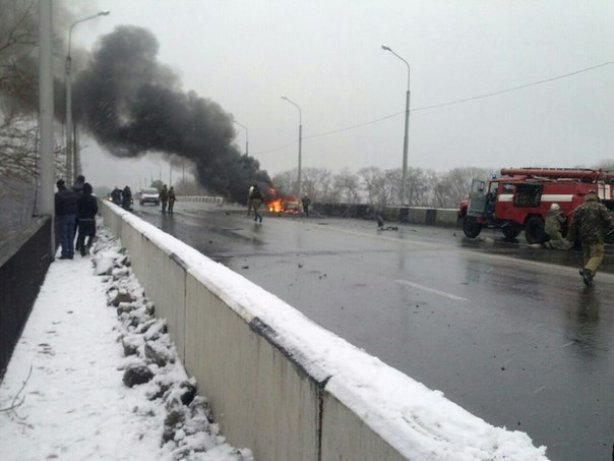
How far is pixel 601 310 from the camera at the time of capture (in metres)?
6.81

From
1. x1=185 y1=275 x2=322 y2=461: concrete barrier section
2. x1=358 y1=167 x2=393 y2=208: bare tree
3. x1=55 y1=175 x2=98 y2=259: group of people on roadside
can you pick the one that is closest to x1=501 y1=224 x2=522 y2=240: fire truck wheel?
x1=55 y1=175 x2=98 y2=259: group of people on roadside

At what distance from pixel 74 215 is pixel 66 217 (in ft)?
0.78

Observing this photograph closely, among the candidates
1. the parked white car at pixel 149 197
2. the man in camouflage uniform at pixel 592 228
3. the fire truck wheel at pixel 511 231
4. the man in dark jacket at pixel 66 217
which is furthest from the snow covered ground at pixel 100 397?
the parked white car at pixel 149 197

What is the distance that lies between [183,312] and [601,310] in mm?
5130

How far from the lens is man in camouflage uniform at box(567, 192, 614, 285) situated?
8.93 meters

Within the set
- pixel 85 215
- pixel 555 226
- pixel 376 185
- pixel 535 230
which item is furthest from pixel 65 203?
pixel 376 185

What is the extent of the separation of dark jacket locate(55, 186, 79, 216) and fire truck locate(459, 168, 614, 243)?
12.5 m

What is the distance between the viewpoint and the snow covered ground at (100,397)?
11.2 feet

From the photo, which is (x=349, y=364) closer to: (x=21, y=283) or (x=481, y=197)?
(x=21, y=283)

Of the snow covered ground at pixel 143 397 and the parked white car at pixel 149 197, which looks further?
the parked white car at pixel 149 197

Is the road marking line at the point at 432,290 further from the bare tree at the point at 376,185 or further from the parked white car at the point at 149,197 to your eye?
the bare tree at the point at 376,185

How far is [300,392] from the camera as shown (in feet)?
7.45

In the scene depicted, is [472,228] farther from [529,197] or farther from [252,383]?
[252,383]

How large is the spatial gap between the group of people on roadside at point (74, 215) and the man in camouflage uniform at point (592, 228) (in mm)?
9731
